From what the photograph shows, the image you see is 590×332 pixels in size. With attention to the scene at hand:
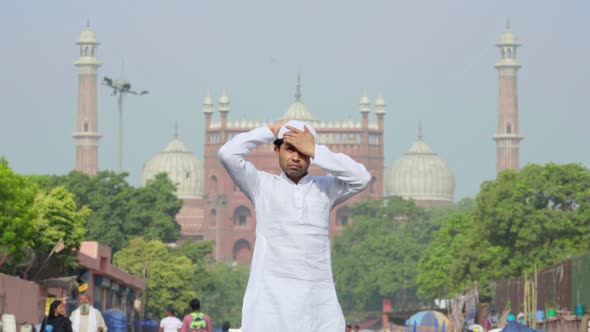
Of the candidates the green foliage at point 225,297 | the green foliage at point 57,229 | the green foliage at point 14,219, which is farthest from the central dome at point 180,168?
the green foliage at point 14,219

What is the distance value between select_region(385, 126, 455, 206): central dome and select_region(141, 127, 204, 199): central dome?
57.2 feet

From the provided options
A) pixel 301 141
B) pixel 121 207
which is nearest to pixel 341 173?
pixel 301 141

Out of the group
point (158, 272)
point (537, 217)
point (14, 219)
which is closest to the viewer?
point (14, 219)

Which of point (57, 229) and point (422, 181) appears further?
point (422, 181)

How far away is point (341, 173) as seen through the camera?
877cm

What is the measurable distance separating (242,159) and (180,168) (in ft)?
528

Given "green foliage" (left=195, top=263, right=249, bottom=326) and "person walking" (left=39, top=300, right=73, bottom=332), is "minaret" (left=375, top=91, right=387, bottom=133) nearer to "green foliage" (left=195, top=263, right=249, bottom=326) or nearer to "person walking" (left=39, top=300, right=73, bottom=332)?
"green foliage" (left=195, top=263, right=249, bottom=326)

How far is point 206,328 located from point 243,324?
31.9 feet

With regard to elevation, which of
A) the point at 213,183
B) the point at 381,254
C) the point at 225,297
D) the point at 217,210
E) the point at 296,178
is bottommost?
the point at 296,178

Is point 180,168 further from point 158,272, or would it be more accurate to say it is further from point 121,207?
point 158,272

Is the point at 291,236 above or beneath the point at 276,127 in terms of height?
beneath

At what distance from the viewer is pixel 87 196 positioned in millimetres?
77438

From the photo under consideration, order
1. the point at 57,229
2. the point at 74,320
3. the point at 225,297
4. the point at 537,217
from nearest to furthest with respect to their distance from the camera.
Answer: the point at 74,320, the point at 57,229, the point at 537,217, the point at 225,297

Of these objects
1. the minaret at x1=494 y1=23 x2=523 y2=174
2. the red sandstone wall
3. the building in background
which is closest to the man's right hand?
the red sandstone wall
